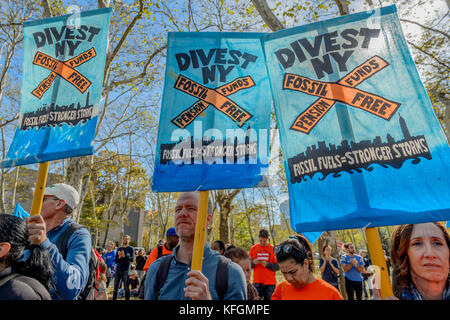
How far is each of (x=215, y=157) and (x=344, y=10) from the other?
4182 millimetres

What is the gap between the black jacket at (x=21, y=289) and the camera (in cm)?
145

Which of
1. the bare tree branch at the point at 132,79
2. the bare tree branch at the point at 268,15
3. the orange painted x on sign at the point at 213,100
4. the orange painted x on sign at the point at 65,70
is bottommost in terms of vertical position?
the orange painted x on sign at the point at 213,100

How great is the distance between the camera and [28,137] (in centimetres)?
271

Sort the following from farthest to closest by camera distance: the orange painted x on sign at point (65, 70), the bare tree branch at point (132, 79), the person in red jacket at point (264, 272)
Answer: the bare tree branch at point (132, 79) → the person in red jacket at point (264, 272) → the orange painted x on sign at point (65, 70)

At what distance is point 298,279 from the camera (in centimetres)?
246

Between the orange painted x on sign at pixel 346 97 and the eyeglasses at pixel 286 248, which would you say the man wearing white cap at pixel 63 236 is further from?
the orange painted x on sign at pixel 346 97

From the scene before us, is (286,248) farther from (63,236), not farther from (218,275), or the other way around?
(63,236)

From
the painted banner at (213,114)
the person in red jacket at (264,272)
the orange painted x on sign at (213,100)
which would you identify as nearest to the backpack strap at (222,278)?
the painted banner at (213,114)

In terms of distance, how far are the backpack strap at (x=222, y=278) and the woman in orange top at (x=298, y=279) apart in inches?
29.2

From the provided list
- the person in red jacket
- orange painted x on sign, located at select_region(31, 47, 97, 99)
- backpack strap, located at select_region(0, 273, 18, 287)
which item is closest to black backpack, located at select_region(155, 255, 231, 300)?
backpack strap, located at select_region(0, 273, 18, 287)

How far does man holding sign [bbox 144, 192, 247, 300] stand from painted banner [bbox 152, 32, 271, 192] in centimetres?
24

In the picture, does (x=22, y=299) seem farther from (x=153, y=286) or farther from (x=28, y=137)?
(x=28, y=137)

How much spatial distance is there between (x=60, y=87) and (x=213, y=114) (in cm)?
158
